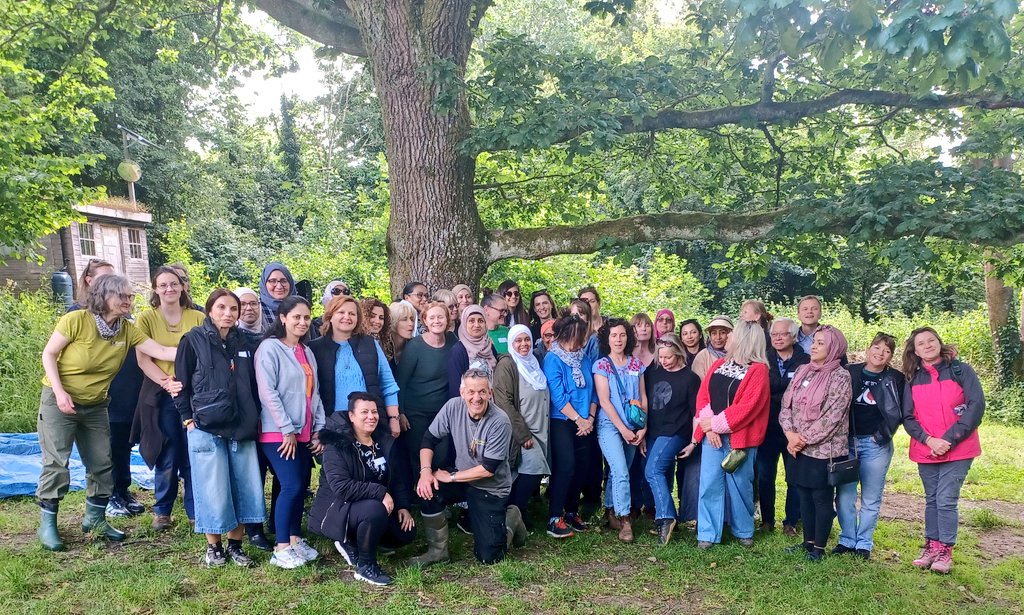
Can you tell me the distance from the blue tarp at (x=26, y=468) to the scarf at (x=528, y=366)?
144 inches

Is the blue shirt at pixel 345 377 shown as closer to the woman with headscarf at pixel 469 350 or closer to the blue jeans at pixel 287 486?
the blue jeans at pixel 287 486

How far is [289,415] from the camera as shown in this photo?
4.48 m

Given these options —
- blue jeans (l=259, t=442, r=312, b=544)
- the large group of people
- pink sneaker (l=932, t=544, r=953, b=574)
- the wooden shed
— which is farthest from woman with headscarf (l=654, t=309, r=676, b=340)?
the wooden shed

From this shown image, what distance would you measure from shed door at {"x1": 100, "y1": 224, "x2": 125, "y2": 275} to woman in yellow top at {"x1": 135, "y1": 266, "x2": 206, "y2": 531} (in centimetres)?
1492

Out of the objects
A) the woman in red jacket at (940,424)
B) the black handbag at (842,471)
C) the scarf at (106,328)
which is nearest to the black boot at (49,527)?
the scarf at (106,328)

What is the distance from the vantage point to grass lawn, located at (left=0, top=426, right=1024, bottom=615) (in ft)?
13.5

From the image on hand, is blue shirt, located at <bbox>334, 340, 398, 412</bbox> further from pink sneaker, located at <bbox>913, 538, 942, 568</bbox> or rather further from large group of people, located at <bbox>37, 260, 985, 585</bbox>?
pink sneaker, located at <bbox>913, 538, 942, 568</bbox>

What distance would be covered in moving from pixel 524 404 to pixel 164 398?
2.56 metres

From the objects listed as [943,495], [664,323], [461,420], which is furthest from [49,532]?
[943,495]

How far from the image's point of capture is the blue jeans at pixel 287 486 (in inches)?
178

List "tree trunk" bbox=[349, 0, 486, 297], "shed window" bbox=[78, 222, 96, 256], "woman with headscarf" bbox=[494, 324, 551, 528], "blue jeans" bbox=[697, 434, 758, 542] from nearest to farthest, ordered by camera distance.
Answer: "woman with headscarf" bbox=[494, 324, 551, 528] → "blue jeans" bbox=[697, 434, 758, 542] → "tree trunk" bbox=[349, 0, 486, 297] → "shed window" bbox=[78, 222, 96, 256]

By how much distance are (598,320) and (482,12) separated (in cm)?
356

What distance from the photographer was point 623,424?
17.7 ft

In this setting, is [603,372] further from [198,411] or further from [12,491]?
[12,491]
